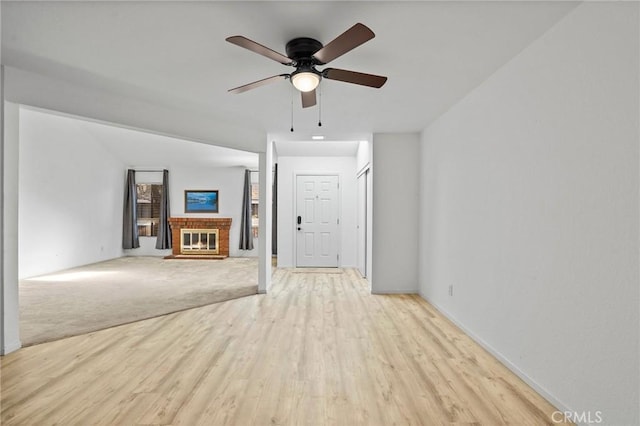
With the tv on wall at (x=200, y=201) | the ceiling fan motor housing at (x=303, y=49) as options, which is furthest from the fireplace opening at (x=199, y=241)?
the ceiling fan motor housing at (x=303, y=49)

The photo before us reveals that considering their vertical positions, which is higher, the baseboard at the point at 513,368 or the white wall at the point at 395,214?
the white wall at the point at 395,214

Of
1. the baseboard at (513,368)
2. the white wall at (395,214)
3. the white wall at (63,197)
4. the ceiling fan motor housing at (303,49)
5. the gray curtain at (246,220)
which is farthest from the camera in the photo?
the gray curtain at (246,220)

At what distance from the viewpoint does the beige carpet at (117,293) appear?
3.56 m

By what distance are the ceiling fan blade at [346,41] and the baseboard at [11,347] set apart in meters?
3.35

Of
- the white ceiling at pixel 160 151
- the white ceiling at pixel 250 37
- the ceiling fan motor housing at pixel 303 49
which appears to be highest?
the white ceiling at pixel 160 151

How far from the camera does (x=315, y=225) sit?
7137mm

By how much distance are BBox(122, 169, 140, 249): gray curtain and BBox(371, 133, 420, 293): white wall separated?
22.9ft

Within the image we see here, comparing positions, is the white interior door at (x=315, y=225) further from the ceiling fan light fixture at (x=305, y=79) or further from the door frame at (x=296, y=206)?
the ceiling fan light fixture at (x=305, y=79)

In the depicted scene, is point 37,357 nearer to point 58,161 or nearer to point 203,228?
point 58,161

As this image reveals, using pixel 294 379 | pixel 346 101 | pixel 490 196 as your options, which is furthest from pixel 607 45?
pixel 294 379

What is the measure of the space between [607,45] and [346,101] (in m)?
2.24

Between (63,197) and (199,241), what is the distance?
3.09 metres

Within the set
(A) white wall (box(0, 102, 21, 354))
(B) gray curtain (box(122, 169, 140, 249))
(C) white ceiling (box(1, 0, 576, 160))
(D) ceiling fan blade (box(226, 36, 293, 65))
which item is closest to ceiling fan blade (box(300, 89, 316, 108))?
(C) white ceiling (box(1, 0, 576, 160))

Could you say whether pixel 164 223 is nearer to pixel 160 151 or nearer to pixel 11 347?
pixel 160 151
